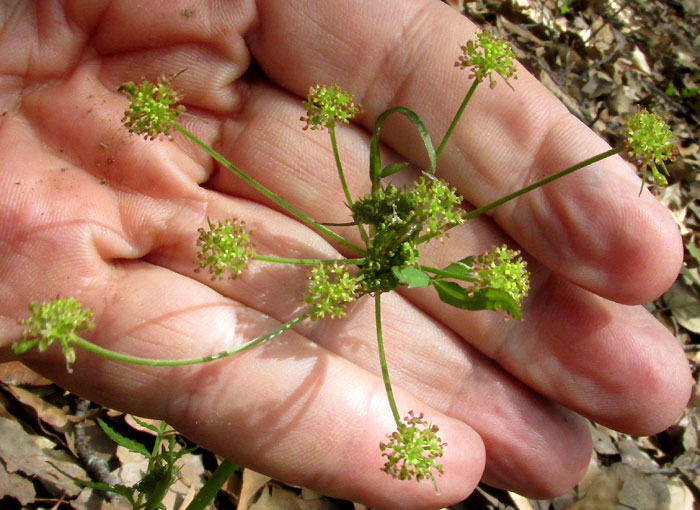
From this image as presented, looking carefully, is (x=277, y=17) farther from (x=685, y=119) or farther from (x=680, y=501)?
(x=685, y=119)

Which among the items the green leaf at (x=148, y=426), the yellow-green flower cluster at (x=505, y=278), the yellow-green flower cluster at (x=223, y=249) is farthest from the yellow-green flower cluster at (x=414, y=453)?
the green leaf at (x=148, y=426)

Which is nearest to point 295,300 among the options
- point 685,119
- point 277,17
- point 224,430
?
point 224,430

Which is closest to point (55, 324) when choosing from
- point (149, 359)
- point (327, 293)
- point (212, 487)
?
point (149, 359)

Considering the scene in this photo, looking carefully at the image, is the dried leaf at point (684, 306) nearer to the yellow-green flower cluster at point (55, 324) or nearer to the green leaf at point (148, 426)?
the green leaf at point (148, 426)

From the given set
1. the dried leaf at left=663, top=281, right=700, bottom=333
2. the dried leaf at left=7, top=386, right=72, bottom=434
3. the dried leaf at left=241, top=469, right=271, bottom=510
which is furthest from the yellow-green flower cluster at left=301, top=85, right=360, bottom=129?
the dried leaf at left=663, top=281, right=700, bottom=333

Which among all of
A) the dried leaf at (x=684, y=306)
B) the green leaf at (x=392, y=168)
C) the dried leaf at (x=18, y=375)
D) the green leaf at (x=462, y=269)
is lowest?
the dried leaf at (x=18, y=375)

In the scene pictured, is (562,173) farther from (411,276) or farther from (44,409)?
(44,409)
